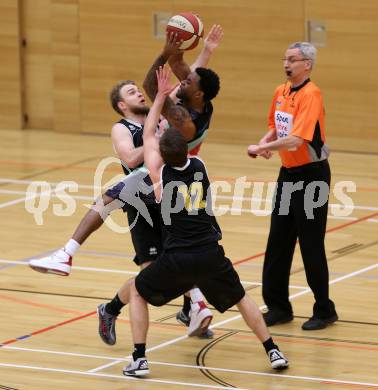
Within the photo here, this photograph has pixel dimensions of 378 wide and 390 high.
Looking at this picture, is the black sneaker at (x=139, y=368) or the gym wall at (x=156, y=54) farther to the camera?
the gym wall at (x=156, y=54)

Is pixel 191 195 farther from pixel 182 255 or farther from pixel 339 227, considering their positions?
pixel 339 227

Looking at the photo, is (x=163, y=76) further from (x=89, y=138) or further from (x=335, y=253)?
(x=89, y=138)

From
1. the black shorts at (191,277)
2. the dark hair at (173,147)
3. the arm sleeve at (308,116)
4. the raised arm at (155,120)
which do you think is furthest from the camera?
the arm sleeve at (308,116)

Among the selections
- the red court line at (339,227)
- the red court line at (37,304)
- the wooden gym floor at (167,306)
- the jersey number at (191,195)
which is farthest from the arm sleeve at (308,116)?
the red court line at (339,227)

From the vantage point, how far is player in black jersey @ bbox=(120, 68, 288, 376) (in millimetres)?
8711

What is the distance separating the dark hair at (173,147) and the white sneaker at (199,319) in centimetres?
136

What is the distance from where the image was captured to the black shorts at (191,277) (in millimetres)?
8719

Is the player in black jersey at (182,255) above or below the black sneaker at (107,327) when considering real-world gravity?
above

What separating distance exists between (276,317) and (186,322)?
28.6 inches

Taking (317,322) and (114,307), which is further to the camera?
(317,322)

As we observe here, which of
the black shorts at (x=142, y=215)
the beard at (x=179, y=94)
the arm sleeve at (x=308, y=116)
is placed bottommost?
the black shorts at (x=142, y=215)

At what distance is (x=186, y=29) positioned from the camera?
9.84m

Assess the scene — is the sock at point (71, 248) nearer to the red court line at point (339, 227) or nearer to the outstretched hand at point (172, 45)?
the outstretched hand at point (172, 45)

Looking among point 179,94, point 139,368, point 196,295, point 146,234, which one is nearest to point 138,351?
point 139,368
